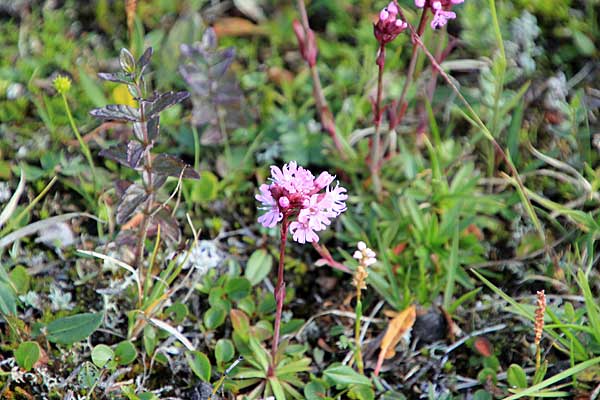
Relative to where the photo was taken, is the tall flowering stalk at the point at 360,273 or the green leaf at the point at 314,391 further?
the green leaf at the point at 314,391

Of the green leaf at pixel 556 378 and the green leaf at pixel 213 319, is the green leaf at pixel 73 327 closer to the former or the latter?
the green leaf at pixel 213 319

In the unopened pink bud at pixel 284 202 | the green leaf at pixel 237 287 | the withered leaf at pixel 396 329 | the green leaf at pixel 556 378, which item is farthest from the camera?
the green leaf at pixel 237 287

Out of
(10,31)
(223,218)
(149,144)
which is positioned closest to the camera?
(149,144)

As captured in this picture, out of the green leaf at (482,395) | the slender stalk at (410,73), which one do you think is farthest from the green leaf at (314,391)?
the slender stalk at (410,73)

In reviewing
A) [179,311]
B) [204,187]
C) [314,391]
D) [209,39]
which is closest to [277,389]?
[314,391]

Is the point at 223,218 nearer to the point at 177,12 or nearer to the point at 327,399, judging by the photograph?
the point at 327,399

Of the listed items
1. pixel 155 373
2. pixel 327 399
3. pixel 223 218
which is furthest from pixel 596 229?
pixel 155 373
